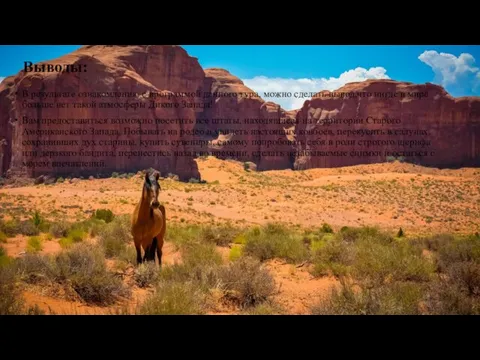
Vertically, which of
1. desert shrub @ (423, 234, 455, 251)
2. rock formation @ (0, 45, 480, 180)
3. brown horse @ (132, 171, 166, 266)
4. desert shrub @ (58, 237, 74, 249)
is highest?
rock formation @ (0, 45, 480, 180)

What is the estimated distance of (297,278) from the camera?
9930 mm

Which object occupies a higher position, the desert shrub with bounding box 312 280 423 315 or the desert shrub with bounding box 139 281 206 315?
the desert shrub with bounding box 139 281 206 315

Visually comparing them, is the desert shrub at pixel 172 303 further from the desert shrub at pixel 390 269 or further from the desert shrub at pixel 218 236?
the desert shrub at pixel 218 236

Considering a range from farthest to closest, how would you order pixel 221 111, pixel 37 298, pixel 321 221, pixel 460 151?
pixel 221 111 → pixel 460 151 → pixel 321 221 → pixel 37 298

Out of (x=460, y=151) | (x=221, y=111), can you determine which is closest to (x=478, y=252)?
(x=460, y=151)

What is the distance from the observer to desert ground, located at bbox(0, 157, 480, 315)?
663 cm

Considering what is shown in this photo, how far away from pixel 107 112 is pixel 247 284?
2263cm

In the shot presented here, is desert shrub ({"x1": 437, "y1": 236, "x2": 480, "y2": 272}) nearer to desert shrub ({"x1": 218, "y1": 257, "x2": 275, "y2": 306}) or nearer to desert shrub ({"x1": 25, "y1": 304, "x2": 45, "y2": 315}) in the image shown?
desert shrub ({"x1": 218, "y1": 257, "x2": 275, "y2": 306})

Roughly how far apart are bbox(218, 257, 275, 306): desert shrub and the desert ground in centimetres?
2

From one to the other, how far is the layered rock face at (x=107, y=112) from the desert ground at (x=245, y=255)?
278 cm

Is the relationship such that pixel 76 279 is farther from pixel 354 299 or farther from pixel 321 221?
pixel 321 221

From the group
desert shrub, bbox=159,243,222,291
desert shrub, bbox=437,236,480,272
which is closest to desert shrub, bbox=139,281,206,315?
desert shrub, bbox=159,243,222,291

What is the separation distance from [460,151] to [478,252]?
2777 cm

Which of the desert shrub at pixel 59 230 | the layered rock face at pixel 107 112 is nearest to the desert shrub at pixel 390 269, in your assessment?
the layered rock face at pixel 107 112
